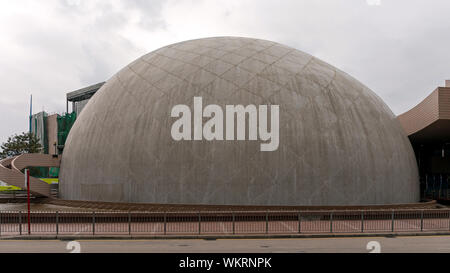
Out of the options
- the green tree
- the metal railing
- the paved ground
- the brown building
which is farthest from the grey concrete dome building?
the green tree

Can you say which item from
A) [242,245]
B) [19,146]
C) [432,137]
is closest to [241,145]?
[242,245]

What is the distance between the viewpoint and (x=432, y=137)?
99.6ft

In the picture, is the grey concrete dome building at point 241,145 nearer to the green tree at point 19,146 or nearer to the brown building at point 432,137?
the brown building at point 432,137

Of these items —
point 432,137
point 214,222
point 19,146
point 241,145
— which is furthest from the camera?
point 19,146

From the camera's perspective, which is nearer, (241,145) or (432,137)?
(241,145)

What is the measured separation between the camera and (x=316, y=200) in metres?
20.3

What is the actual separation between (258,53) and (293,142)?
7.51 metres

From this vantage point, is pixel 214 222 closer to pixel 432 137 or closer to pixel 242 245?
pixel 242 245

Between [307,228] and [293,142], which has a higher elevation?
[293,142]

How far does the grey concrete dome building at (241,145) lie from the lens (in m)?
20.2

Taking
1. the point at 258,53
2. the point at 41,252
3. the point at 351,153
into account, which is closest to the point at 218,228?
the point at 41,252

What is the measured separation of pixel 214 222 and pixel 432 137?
22.0 m

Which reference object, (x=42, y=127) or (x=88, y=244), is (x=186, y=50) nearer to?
(x=88, y=244)

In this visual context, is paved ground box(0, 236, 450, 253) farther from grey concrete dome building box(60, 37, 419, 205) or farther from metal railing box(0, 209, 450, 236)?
grey concrete dome building box(60, 37, 419, 205)
